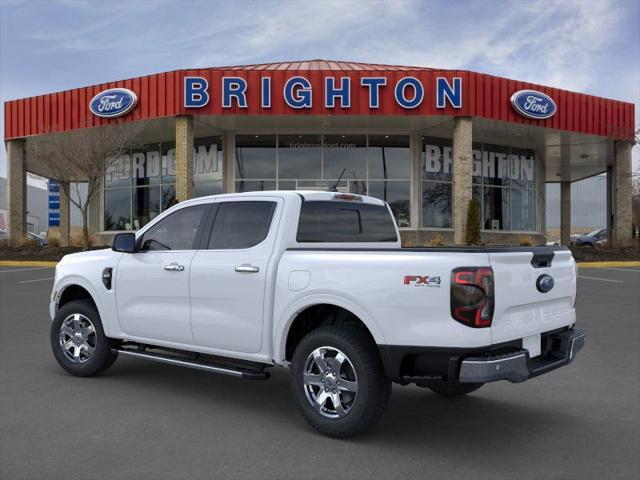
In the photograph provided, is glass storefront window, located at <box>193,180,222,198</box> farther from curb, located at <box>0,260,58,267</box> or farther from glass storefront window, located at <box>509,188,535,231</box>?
glass storefront window, located at <box>509,188,535,231</box>

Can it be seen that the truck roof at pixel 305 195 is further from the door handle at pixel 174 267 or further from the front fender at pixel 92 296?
the front fender at pixel 92 296

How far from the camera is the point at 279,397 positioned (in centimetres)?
563

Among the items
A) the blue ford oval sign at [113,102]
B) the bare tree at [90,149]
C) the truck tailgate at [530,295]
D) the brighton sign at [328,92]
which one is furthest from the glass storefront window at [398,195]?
the truck tailgate at [530,295]

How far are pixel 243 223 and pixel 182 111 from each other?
1736 centimetres

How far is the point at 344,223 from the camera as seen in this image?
18.3 feet

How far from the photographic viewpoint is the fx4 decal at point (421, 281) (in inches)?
156

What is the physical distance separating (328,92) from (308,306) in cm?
1752

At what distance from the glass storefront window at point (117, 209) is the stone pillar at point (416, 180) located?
12496 mm

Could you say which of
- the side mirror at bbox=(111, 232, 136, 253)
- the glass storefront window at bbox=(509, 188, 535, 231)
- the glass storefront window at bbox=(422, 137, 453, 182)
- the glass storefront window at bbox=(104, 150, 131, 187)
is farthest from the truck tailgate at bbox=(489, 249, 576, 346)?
the glass storefront window at bbox=(104, 150, 131, 187)

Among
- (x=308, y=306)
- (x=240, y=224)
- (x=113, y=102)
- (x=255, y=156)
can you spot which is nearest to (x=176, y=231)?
(x=240, y=224)

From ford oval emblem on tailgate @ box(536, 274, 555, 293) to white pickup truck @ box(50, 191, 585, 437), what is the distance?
15 mm

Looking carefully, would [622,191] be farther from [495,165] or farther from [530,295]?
[530,295]

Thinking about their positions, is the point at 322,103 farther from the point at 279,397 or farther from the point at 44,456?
the point at 44,456

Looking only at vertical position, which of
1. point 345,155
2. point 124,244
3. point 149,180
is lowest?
point 124,244
